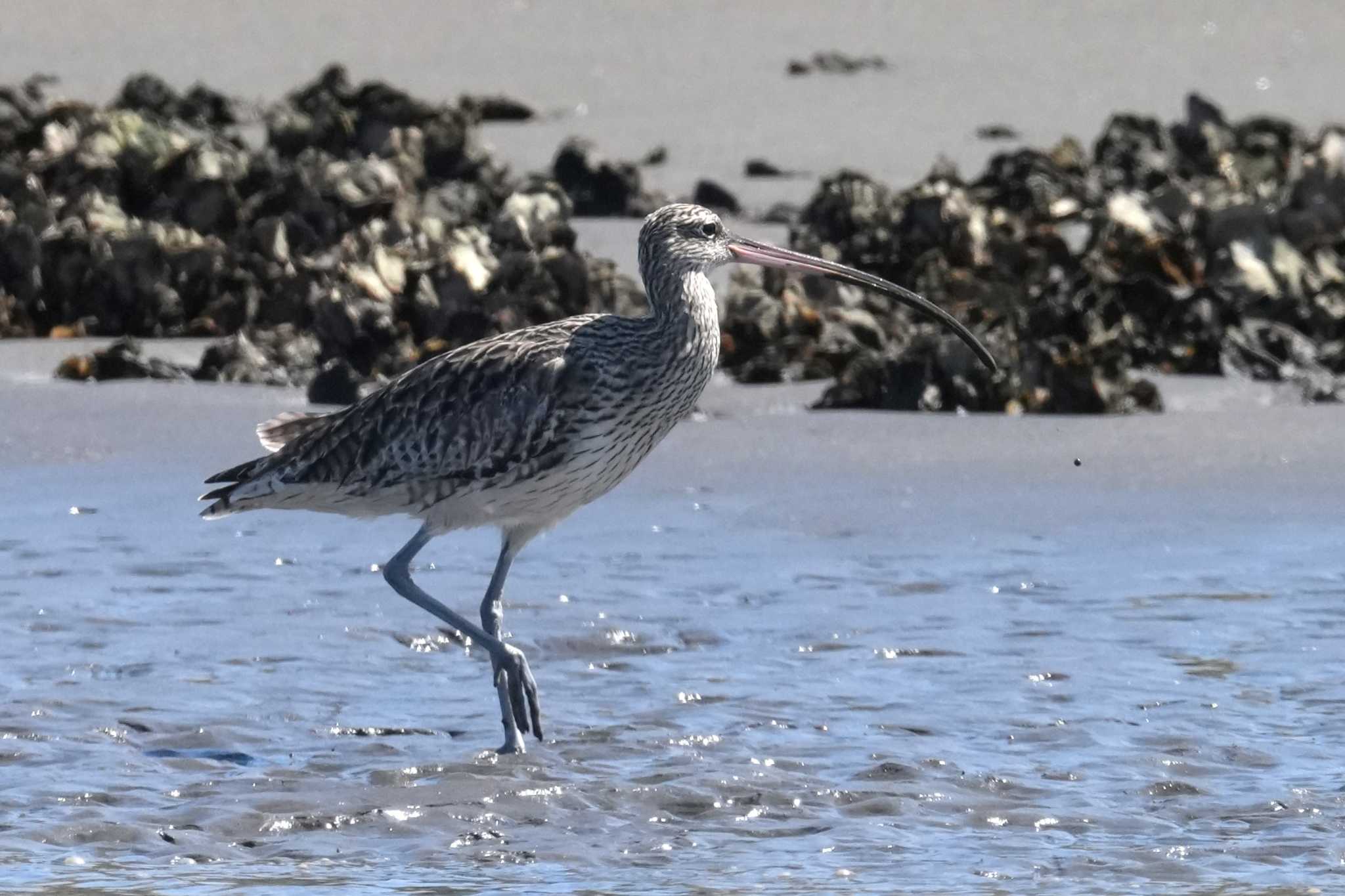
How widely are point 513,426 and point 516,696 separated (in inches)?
34.0

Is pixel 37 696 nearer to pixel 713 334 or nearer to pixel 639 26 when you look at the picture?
pixel 713 334

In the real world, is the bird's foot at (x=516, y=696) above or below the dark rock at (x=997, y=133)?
below

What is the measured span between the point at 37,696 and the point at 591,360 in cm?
179

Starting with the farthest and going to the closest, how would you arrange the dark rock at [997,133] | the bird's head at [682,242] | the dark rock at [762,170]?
the dark rock at [997,133], the dark rock at [762,170], the bird's head at [682,242]

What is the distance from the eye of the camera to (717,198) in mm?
12133

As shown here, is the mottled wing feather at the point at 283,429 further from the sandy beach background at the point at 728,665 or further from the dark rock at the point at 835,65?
the dark rock at the point at 835,65

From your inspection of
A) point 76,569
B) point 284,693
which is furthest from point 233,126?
point 284,693

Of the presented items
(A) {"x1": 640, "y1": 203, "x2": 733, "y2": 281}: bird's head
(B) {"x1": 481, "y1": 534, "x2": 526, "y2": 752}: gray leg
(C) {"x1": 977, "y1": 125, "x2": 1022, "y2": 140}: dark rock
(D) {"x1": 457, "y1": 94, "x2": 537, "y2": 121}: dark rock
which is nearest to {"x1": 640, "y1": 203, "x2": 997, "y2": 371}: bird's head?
(A) {"x1": 640, "y1": 203, "x2": 733, "y2": 281}: bird's head

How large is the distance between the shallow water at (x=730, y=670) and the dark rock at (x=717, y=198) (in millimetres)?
2896

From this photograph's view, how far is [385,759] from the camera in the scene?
593 cm

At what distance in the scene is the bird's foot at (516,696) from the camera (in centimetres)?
612

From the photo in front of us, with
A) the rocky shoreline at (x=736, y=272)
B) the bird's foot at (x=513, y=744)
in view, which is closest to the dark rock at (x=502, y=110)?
the rocky shoreline at (x=736, y=272)

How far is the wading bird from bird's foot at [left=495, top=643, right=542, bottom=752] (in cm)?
23

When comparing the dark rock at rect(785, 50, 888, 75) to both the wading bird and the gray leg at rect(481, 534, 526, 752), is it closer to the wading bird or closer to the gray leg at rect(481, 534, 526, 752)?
the wading bird
